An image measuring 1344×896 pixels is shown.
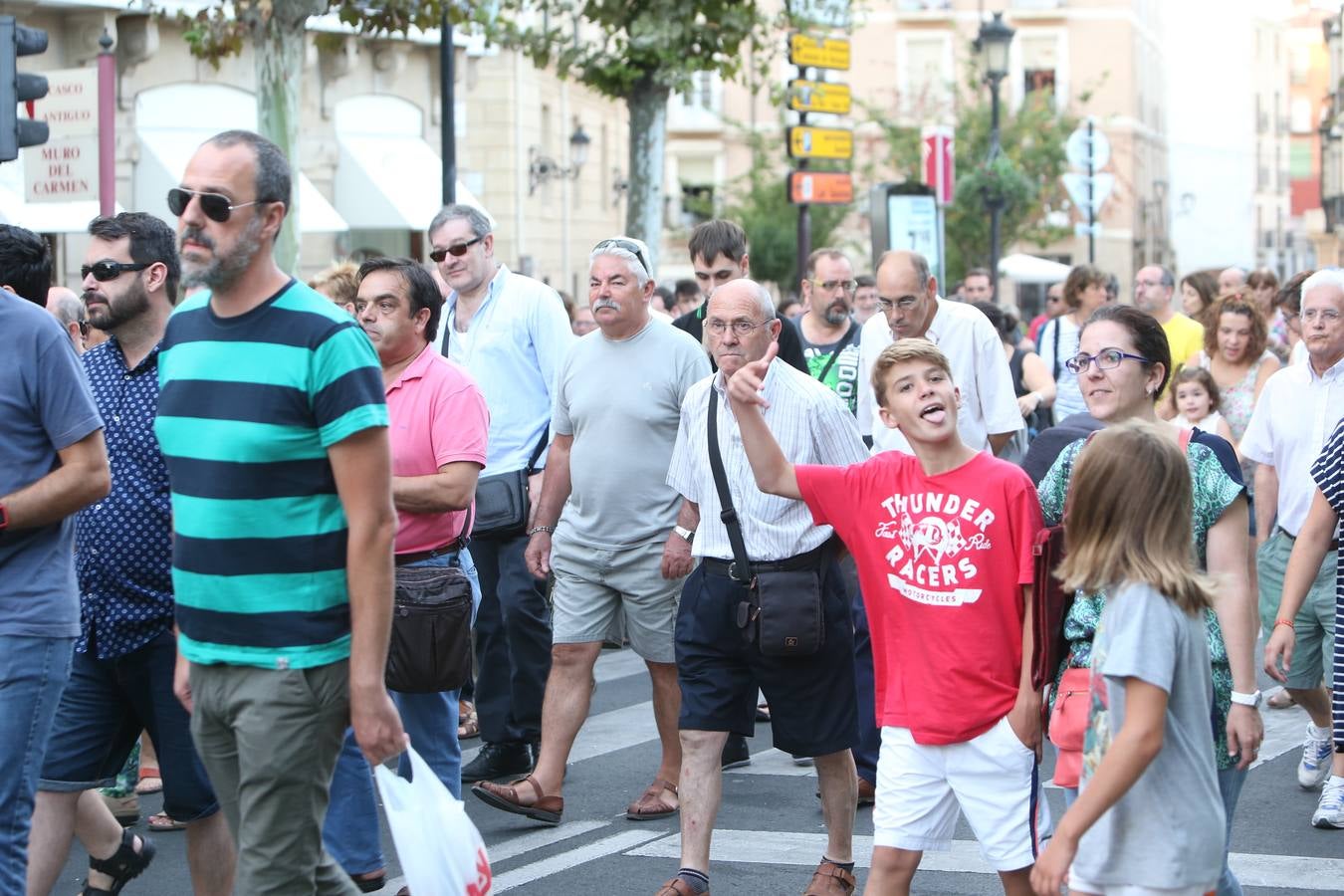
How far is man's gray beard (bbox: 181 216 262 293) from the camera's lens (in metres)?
4.03

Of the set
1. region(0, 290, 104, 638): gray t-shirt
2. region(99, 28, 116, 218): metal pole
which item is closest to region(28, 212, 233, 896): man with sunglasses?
region(0, 290, 104, 638): gray t-shirt

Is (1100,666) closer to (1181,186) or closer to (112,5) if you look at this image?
(112,5)

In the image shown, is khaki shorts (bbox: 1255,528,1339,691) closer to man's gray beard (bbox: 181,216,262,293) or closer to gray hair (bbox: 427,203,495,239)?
gray hair (bbox: 427,203,495,239)

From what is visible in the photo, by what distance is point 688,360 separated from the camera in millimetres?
7086

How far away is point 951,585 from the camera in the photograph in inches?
190

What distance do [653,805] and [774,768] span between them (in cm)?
94

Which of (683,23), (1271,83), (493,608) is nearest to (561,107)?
(683,23)

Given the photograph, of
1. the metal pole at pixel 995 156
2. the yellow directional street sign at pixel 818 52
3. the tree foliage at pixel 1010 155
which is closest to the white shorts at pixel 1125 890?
the yellow directional street sign at pixel 818 52

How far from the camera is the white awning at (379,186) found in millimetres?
24953

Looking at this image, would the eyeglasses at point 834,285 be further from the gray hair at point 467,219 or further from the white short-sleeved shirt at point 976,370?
the gray hair at point 467,219

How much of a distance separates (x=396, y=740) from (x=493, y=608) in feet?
12.8

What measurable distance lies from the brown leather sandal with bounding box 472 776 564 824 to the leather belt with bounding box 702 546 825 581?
1257mm

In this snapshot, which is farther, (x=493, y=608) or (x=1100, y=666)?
(x=493, y=608)

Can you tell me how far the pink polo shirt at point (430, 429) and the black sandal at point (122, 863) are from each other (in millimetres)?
1152
